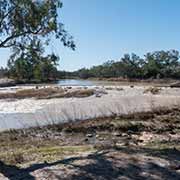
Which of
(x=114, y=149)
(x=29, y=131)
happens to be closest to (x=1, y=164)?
(x=114, y=149)

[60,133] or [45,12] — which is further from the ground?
[45,12]

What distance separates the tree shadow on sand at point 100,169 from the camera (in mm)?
6793

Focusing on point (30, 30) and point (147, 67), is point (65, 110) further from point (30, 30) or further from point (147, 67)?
point (147, 67)

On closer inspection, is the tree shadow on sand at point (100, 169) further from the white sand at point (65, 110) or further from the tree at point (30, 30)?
the white sand at point (65, 110)

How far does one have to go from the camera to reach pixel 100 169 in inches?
280

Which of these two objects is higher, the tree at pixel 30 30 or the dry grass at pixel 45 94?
the tree at pixel 30 30

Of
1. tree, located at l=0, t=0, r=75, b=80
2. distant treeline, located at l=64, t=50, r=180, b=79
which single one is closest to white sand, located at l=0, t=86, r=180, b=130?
tree, located at l=0, t=0, r=75, b=80

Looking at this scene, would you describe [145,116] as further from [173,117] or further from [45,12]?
[45,12]

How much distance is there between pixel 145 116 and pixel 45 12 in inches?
497

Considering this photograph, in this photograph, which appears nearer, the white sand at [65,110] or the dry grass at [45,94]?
the white sand at [65,110]

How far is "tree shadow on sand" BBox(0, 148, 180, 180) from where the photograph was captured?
22.3 ft

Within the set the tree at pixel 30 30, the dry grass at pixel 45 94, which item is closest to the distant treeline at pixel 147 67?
the dry grass at pixel 45 94

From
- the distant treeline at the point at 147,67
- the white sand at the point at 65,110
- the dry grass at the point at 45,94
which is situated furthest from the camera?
the distant treeline at the point at 147,67

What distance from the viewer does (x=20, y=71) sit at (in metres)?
9.70
